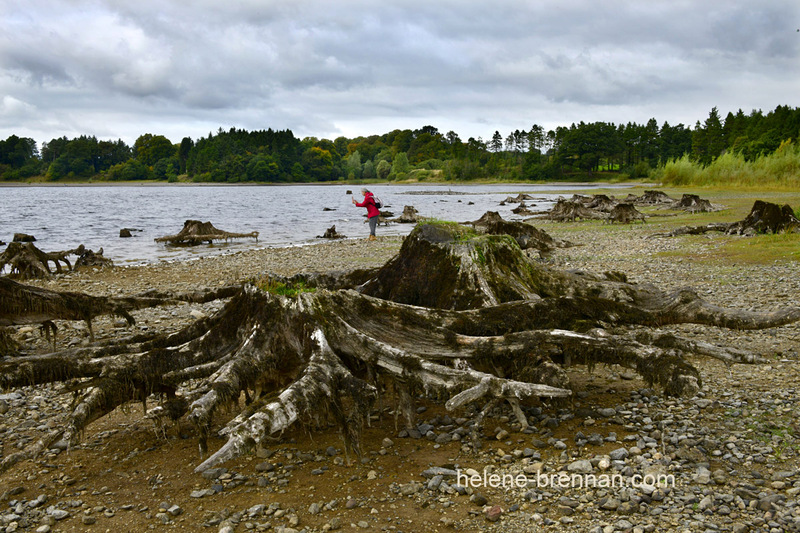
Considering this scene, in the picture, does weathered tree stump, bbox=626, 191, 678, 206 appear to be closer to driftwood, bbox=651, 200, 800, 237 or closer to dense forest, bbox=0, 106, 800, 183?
driftwood, bbox=651, 200, 800, 237

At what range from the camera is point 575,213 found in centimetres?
3048

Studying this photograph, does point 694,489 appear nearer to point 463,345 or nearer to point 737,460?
point 737,460

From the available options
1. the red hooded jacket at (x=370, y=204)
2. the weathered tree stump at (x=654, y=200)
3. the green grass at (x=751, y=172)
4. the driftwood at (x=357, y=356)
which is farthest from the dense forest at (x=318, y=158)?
the driftwood at (x=357, y=356)

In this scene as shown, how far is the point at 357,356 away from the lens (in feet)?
14.9

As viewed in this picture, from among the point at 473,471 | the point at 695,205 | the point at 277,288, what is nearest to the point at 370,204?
the point at 695,205

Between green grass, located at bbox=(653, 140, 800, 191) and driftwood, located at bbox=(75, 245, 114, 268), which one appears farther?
green grass, located at bbox=(653, 140, 800, 191)

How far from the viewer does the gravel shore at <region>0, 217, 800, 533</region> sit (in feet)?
11.3

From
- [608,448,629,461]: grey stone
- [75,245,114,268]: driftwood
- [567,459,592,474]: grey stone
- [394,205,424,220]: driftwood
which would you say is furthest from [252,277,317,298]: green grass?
[394,205,424,220]: driftwood

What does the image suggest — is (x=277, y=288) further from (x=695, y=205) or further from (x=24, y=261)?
(x=695, y=205)


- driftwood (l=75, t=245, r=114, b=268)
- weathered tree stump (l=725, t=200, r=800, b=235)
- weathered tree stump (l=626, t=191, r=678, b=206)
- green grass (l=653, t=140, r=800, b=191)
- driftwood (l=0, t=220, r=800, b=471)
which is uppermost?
green grass (l=653, t=140, r=800, b=191)

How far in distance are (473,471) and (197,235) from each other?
76.6 ft

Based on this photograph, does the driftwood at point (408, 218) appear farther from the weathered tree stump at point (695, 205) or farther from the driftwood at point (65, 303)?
the driftwood at point (65, 303)

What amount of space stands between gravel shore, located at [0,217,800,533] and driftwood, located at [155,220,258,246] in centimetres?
1955

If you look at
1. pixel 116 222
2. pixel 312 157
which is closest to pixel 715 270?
pixel 116 222
